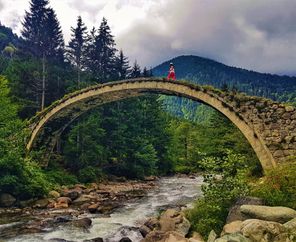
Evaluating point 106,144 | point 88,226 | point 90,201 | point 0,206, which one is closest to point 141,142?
point 106,144

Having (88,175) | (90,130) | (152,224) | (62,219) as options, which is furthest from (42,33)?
(152,224)

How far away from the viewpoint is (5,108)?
2361 cm

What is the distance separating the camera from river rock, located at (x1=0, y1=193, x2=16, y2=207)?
20.4 meters

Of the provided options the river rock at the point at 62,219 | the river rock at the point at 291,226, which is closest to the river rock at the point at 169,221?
the river rock at the point at 291,226

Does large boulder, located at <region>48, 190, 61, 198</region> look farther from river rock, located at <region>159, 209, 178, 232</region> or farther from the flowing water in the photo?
river rock, located at <region>159, 209, 178, 232</region>

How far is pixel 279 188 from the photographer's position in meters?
11.7

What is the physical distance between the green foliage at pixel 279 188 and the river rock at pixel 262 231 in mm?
2754

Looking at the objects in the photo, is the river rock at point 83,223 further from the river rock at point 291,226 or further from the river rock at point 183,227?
the river rock at point 291,226

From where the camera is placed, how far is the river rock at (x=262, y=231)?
828 centimetres

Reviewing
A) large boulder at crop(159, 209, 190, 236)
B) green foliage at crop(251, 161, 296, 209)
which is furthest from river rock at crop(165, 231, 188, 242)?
green foliage at crop(251, 161, 296, 209)

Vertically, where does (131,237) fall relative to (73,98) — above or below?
below

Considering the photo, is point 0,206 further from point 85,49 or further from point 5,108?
point 85,49

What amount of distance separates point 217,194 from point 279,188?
78.1 inches

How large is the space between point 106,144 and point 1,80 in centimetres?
1374
